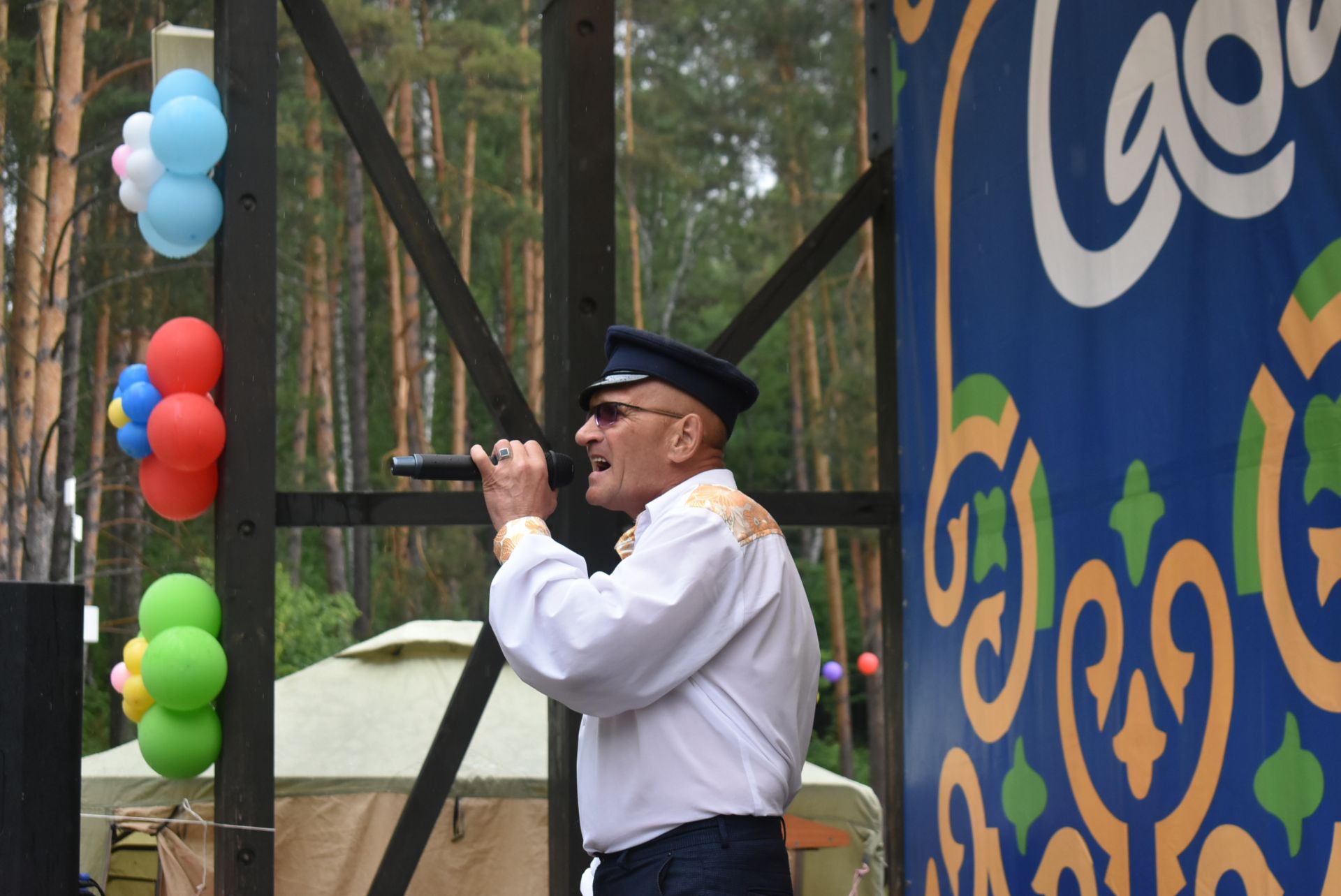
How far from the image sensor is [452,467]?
2.22 metres

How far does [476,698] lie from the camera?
156 inches

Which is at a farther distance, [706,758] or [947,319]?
[947,319]

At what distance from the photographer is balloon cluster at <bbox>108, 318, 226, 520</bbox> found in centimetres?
397

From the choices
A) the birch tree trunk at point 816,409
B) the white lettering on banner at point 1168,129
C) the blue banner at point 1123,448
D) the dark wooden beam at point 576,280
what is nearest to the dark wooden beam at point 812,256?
the blue banner at point 1123,448

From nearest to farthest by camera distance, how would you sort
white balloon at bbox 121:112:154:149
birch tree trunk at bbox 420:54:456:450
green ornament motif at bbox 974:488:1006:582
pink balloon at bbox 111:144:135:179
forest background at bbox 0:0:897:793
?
1. green ornament motif at bbox 974:488:1006:582
2. white balloon at bbox 121:112:154:149
3. pink balloon at bbox 111:144:135:179
4. forest background at bbox 0:0:897:793
5. birch tree trunk at bbox 420:54:456:450

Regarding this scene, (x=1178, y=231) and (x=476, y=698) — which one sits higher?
(x=1178, y=231)

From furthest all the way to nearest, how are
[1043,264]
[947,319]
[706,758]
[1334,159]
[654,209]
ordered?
1. [654,209]
2. [947,319]
3. [1043,264]
4. [1334,159]
5. [706,758]

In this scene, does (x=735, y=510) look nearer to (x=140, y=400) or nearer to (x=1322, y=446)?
(x=1322, y=446)

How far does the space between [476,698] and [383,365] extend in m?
17.6

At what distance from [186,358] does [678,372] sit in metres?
2.30

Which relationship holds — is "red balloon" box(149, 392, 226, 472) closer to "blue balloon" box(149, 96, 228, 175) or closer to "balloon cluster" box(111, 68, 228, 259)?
"balloon cluster" box(111, 68, 228, 259)

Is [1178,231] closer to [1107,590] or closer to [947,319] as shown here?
[1107,590]

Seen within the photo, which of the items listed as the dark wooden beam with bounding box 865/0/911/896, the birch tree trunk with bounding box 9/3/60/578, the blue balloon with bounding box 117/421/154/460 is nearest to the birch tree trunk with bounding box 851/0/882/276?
the birch tree trunk with bounding box 9/3/60/578

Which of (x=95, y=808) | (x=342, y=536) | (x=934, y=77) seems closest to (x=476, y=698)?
(x=934, y=77)
